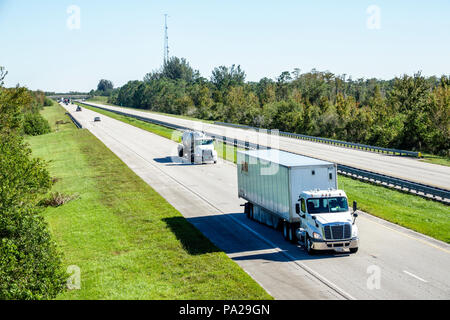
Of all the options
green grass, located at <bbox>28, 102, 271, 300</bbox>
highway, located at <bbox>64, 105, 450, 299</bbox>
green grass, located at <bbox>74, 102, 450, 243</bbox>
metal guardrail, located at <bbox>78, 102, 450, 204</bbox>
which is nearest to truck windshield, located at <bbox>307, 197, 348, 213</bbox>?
highway, located at <bbox>64, 105, 450, 299</bbox>

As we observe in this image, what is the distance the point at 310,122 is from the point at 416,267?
64.4 metres

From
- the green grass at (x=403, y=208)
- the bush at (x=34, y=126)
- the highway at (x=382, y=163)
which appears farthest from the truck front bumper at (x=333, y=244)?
the bush at (x=34, y=126)

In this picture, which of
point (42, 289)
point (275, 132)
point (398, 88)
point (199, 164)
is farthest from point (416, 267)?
point (398, 88)

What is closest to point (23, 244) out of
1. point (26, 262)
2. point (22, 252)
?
point (26, 262)

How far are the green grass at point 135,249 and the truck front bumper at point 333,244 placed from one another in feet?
10.1

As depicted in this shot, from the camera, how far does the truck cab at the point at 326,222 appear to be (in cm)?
1730

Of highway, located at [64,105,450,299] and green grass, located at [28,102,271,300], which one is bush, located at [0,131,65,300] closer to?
green grass, located at [28,102,271,300]

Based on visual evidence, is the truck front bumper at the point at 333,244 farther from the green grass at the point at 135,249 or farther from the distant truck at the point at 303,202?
the green grass at the point at 135,249

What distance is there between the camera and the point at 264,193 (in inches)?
852

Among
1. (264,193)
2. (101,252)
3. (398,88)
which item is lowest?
(101,252)

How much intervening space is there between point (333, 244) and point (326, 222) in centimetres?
86

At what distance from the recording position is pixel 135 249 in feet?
65.0

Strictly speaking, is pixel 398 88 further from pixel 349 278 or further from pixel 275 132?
pixel 349 278

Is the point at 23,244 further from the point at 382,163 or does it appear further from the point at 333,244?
the point at 382,163
